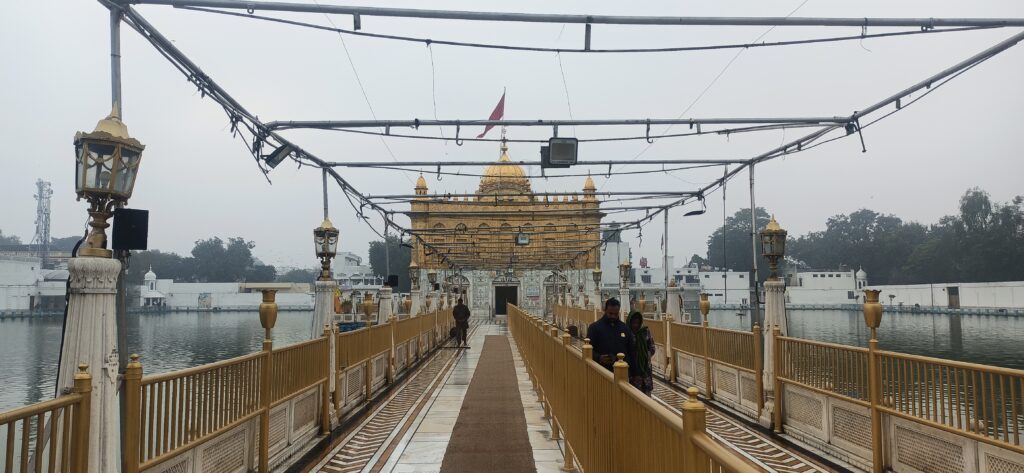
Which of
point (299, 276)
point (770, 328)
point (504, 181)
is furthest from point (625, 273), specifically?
point (299, 276)

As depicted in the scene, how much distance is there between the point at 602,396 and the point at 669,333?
9195 mm

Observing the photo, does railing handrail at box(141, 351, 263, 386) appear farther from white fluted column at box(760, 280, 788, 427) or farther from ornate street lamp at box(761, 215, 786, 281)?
ornate street lamp at box(761, 215, 786, 281)

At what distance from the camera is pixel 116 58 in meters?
4.82

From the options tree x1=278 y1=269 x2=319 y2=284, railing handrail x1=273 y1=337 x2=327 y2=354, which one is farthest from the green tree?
tree x1=278 y1=269 x2=319 y2=284

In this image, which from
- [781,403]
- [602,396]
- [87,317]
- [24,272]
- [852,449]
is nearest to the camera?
[87,317]

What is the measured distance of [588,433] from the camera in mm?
4598

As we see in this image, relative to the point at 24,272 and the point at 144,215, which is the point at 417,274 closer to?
the point at 144,215

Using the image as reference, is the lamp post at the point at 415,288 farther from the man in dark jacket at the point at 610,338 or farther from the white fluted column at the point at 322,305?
the man in dark jacket at the point at 610,338

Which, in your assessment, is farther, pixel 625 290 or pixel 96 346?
pixel 625 290

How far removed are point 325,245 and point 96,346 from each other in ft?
21.7

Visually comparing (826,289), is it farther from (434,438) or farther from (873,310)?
(434,438)

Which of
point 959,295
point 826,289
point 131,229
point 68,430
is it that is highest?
point 131,229

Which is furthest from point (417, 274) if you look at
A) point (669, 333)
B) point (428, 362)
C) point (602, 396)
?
point (602, 396)

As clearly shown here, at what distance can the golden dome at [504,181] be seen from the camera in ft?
54.5
